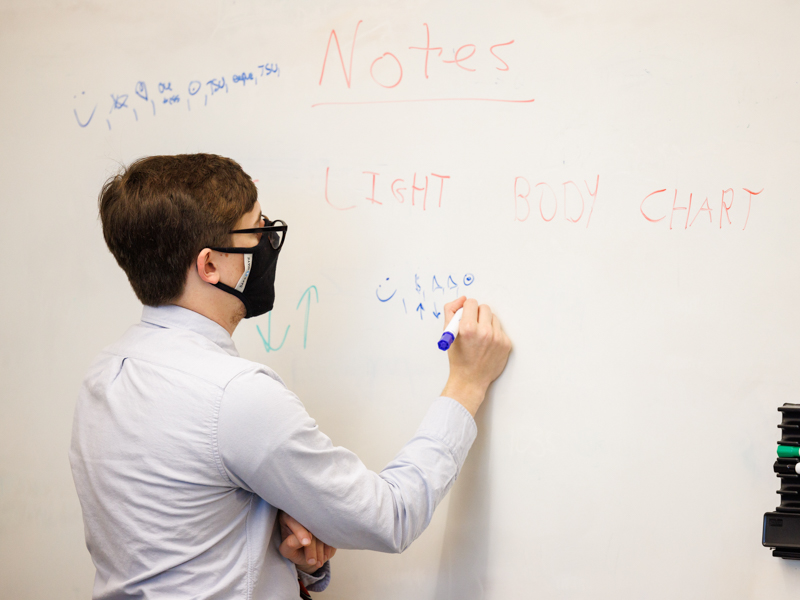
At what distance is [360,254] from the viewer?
1.08 metres

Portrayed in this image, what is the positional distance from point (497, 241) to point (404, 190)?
192mm

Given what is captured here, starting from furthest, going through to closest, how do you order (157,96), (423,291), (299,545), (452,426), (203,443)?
(157,96), (423,291), (452,426), (299,545), (203,443)

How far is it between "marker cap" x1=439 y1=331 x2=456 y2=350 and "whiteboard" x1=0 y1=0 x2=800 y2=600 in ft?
0.40

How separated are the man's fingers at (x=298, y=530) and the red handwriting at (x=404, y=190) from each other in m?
0.55

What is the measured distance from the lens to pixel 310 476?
0.73 metres

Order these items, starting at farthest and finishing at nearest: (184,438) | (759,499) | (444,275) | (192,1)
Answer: (192,1)
(444,275)
(759,499)
(184,438)

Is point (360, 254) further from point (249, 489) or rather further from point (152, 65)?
point (152, 65)

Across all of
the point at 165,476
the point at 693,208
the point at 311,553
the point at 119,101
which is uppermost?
the point at 119,101

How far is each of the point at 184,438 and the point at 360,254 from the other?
480 millimetres

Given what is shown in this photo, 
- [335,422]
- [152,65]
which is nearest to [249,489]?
[335,422]

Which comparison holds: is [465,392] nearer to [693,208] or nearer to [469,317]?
[469,317]

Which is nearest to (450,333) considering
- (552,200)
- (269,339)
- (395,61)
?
(552,200)

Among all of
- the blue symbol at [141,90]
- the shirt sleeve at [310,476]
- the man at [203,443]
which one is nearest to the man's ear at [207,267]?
the man at [203,443]

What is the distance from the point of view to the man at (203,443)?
2.37 ft
